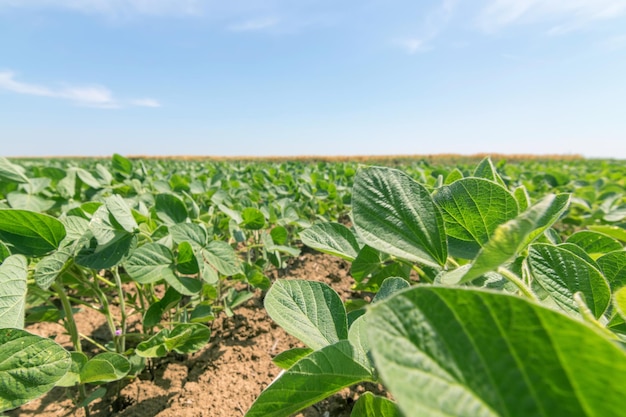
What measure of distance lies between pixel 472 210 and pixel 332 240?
332 millimetres

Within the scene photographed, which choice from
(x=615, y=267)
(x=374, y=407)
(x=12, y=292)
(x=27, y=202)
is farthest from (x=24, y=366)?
(x=27, y=202)

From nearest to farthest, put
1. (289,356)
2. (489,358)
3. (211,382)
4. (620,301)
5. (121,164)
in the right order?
(489,358)
(620,301)
(289,356)
(211,382)
(121,164)

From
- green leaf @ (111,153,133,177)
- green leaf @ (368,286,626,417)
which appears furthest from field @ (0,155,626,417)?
green leaf @ (111,153,133,177)

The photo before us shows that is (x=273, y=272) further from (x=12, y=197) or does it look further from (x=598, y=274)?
(x=598, y=274)

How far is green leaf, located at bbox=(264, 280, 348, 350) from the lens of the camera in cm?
54

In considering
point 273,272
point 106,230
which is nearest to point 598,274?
point 106,230

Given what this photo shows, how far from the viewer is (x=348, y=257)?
753mm

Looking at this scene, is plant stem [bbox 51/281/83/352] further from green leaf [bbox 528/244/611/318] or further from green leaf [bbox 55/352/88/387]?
green leaf [bbox 528/244/611/318]

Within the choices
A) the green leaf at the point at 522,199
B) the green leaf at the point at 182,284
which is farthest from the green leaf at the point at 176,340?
the green leaf at the point at 522,199

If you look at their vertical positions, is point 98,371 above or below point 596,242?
below

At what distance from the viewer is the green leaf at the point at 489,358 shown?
0.21 m

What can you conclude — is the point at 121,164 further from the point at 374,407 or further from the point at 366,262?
Answer: the point at 374,407

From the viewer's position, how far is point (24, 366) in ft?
1.80

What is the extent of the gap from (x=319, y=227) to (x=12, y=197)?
161cm
